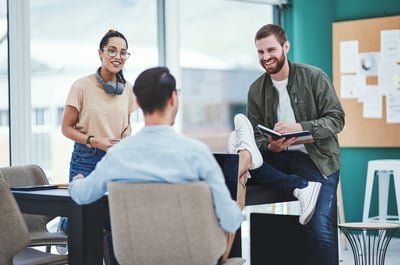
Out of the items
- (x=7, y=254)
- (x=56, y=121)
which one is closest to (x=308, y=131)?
(x=7, y=254)

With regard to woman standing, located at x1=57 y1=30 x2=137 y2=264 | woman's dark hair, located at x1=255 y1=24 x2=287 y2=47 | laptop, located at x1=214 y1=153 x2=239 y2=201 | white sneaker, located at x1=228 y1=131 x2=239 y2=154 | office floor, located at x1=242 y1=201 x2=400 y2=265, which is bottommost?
office floor, located at x1=242 y1=201 x2=400 y2=265

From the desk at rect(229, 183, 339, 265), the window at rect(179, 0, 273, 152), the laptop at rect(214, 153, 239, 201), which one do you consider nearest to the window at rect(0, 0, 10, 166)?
the window at rect(179, 0, 273, 152)

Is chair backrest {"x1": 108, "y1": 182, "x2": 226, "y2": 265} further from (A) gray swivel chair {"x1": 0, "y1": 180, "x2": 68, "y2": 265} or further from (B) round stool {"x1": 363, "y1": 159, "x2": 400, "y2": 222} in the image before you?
(B) round stool {"x1": 363, "y1": 159, "x2": 400, "y2": 222}

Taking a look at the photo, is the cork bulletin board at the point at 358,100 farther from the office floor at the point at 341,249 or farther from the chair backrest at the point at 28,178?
the chair backrest at the point at 28,178

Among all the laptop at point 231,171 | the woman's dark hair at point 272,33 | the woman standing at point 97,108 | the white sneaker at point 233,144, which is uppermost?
the woman's dark hair at point 272,33

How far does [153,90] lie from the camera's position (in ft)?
8.95

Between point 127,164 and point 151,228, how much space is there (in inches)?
9.6

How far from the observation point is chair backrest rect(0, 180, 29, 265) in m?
3.05

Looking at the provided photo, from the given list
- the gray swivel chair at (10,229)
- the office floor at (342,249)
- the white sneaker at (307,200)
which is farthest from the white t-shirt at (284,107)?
the office floor at (342,249)

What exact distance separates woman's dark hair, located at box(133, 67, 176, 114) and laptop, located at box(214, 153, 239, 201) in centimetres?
72

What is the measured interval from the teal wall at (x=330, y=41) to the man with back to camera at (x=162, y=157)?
484 cm

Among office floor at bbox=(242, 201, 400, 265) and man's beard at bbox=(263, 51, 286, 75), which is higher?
man's beard at bbox=(263, 51, 286, 75)

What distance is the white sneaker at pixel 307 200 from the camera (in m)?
3.90

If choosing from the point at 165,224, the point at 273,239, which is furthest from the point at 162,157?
the point at 273,239
